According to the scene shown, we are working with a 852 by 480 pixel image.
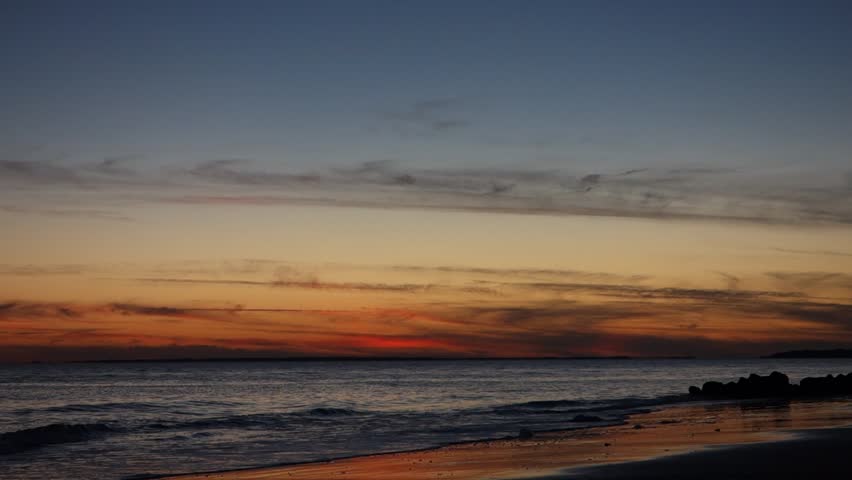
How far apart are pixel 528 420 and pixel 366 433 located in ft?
30.3

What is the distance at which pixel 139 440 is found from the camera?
102 ft

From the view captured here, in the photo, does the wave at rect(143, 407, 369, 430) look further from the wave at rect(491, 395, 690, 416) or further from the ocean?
the wave at rect(491, 395, 690, 416)

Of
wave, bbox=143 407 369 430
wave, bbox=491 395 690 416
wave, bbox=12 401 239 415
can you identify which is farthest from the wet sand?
wave, bbox=12 401 239 415

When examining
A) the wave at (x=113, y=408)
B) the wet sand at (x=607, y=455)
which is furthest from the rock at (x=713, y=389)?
the wave at (x=113, y=408)

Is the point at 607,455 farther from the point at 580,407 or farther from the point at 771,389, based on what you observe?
Answer: the point at 771,389

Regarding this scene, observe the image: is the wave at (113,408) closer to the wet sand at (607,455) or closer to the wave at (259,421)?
the wave at (259,421)

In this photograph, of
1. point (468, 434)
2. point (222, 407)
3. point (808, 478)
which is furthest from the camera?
point (222, 407)

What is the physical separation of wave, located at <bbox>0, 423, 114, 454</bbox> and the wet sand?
11505mm

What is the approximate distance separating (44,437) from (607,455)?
69.3 ft

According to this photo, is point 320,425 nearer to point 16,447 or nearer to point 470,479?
point 16,447

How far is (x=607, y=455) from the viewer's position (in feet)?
69.9

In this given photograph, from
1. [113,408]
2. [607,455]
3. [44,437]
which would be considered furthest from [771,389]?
[44,437]

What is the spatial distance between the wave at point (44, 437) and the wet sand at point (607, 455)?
11.5 meters

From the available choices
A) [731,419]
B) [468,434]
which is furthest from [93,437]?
[731,419]
